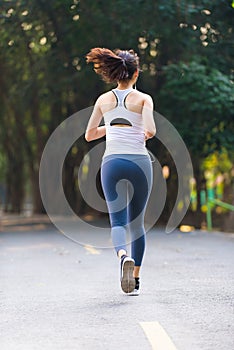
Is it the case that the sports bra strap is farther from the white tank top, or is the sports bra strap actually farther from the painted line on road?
the painted line on road

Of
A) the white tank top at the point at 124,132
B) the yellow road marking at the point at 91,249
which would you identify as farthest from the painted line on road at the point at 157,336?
the yellow road marking at the point at 91,249

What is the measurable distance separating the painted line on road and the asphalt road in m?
0.01

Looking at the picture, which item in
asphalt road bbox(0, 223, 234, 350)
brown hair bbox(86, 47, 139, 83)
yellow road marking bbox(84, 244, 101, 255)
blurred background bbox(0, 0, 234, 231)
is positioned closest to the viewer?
asphalt road bbox(0, 223, 234, 350)

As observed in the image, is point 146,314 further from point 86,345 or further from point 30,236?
point 30,236

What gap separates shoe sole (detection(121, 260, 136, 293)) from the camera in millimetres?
6699

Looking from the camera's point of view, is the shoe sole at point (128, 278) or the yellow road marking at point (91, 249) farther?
the yellow road marking at point (91, 249)

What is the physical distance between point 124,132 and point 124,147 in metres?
0.13

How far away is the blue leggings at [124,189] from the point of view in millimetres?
7047

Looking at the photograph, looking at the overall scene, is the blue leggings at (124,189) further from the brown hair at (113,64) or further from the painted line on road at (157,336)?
the painted line on road at (157,336)

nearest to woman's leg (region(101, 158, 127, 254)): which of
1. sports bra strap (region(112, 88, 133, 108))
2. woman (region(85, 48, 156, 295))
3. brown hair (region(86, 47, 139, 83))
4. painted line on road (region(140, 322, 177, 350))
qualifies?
woman (region(85, 48, 156, 295))

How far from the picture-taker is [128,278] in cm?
682

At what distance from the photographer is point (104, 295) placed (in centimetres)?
736

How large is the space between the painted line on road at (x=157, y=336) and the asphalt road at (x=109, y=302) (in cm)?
1

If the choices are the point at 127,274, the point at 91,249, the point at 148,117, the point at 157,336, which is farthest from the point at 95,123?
the point at 91,249
